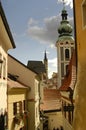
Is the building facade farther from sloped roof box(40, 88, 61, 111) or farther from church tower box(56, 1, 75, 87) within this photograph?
church tower box(56, 1, 75, 87)

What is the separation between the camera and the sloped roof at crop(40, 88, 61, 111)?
40312 mm

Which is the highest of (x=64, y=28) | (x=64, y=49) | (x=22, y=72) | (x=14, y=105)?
(x=64, y=28)

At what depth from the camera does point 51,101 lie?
4531 cm

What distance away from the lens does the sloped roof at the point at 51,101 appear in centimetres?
4031

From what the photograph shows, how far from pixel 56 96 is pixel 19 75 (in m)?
24.7

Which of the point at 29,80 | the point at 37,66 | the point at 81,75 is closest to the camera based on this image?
the point at 81,75

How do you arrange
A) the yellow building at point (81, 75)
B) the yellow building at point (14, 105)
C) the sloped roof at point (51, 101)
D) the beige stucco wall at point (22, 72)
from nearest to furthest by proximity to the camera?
the yellow building at point (81, 75) < the yellow building at point (14, 105) < the beige stucco wall at point (22, 72) < the sloped roof at point (51, 101)

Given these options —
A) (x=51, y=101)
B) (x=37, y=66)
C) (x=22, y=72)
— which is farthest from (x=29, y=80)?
(x=51, y=101)

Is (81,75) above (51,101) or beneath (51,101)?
above

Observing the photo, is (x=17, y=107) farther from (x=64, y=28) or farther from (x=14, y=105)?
(x=64, y=28)

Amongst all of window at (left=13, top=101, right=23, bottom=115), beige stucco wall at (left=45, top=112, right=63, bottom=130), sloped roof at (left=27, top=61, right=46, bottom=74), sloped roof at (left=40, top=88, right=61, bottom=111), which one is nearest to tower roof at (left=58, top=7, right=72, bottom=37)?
sloped roof at (left=40, top=88, right=61, bottom=111)

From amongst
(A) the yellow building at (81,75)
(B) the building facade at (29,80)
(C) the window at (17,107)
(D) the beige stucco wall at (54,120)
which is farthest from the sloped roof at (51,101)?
(A) the yellow building at (81,75)

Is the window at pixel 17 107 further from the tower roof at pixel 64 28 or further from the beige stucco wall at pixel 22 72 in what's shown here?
the tower roof at pixel 64 28

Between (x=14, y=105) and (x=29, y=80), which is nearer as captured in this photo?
(x=14, y=105)
